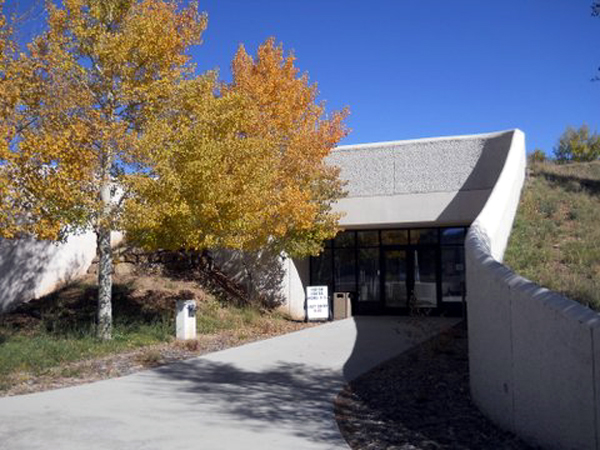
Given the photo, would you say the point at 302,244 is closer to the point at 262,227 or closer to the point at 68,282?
the point at 262,227

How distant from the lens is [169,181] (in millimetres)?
12289

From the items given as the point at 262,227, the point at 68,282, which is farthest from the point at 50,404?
the point at 68,282

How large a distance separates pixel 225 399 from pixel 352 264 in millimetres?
14218

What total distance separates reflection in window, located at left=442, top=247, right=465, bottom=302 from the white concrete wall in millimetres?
11034

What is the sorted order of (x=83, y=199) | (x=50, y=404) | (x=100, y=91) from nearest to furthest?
(x=50, y=404) < (x=83, y=199) < (x=100, y=91)

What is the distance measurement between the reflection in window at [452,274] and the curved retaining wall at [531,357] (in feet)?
39.7

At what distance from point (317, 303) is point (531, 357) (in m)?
13.6

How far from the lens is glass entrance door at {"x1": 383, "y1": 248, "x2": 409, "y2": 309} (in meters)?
21.7

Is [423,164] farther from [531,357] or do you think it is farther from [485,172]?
[531,357]

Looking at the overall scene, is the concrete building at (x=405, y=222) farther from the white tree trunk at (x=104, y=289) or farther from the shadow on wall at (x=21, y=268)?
the white tree trunk at (x=104, y=289)

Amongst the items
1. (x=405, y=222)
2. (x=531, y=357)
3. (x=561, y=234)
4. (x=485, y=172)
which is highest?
(x=485, y=172)

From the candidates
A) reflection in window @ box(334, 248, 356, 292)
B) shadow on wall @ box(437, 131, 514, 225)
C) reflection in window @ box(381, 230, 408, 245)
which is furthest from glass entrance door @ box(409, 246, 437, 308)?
reflection in window @ box(334, 248, 356, 292)

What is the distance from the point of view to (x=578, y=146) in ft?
161

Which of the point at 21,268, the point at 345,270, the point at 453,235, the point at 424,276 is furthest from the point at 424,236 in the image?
the point at 21,268
